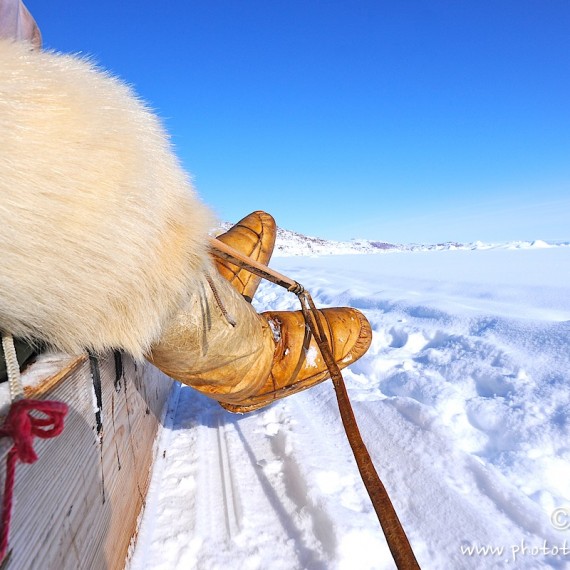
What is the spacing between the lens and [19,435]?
1.36 feet

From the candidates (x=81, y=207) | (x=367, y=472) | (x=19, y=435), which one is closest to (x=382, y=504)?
(x=367, y=472)

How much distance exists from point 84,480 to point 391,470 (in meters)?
0.92

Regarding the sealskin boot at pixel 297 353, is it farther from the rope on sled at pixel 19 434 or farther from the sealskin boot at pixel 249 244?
the rope on sled at pixel 19 434

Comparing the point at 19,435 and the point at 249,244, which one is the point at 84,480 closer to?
the point at 19,435

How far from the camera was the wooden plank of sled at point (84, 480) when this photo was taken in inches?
20.4

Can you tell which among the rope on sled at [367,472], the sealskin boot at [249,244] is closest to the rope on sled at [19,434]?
the rope on sled at [367,472]

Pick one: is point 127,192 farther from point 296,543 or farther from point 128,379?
point 296,543

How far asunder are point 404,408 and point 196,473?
2.82ft

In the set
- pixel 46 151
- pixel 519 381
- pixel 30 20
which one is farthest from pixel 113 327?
pixel 519 381

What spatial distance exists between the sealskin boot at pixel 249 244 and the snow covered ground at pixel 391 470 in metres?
0.65

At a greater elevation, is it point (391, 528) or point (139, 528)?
point (391, 528)

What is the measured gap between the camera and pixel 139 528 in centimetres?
104

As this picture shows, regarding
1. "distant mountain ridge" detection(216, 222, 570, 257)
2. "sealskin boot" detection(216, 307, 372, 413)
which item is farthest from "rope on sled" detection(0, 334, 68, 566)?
"distant mountain ridge" detection(216, 222, 570, 257)

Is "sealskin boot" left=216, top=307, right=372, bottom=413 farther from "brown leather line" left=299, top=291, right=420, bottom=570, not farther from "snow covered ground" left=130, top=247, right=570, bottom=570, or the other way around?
"brown leather line" left=299, top=291, right=420, bottom=570
